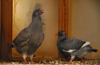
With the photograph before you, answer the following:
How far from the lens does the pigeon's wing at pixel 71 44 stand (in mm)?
3010

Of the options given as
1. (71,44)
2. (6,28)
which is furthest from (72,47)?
(6,28)

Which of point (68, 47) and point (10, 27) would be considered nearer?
point (68, 47)

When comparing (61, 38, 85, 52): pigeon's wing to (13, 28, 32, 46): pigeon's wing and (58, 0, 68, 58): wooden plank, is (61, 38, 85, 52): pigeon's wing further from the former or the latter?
(13, 28, 32, 46): pigeon's wing

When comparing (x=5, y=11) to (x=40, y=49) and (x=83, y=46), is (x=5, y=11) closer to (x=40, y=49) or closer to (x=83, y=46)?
(x=40, y=49)

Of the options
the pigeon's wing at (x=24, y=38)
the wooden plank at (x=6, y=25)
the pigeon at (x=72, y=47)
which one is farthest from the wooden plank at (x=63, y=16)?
the wooden plank at (x=6, y=25)

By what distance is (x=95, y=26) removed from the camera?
3.35 metres

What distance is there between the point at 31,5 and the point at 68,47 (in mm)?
871

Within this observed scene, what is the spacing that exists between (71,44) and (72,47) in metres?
0.05

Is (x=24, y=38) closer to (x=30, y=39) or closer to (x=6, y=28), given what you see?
(x=30, y=39)

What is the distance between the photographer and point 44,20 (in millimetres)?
3316

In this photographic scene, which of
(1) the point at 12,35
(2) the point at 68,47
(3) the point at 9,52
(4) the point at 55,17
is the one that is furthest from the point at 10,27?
(2) the point at 68,47

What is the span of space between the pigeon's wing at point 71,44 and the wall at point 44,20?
0.27m

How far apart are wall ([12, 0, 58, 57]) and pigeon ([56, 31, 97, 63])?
19cm

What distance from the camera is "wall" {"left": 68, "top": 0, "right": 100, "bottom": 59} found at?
3322 mm
